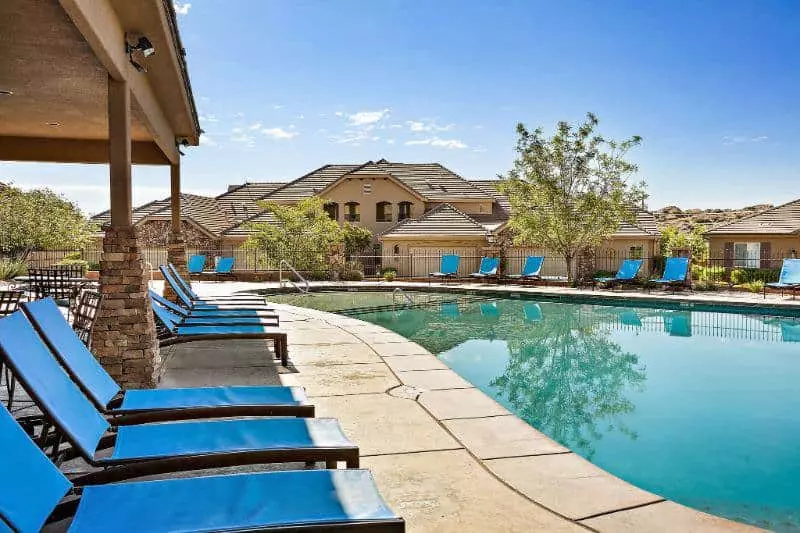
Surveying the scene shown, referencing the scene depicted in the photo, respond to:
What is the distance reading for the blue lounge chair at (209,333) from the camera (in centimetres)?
682

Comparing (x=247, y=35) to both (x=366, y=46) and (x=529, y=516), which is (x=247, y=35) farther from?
(x=529, y=516)

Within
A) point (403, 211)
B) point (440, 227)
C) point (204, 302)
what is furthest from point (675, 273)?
point (403, 211)

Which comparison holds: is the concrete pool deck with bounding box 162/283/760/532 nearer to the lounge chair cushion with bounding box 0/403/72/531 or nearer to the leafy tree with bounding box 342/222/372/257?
the lounge chair cushion with bounding box 0/403/72/531

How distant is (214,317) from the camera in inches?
329

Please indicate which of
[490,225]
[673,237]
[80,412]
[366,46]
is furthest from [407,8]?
[673,237]

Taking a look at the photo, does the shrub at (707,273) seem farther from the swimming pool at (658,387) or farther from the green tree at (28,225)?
the green tree at (28,225)

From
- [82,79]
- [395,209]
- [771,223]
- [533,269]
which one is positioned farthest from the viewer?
[395,209]

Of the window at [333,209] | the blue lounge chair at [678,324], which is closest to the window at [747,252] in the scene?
the blue lounge chair at [678,324]

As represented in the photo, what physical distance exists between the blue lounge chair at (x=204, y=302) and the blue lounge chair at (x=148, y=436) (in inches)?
240

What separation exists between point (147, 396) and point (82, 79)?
15.6ft

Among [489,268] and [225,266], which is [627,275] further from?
[225,266]

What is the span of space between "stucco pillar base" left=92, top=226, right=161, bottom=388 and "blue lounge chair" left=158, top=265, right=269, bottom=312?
11.4 ft

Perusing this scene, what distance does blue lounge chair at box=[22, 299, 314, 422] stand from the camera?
3.64 m

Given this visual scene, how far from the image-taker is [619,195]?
69.9ft
